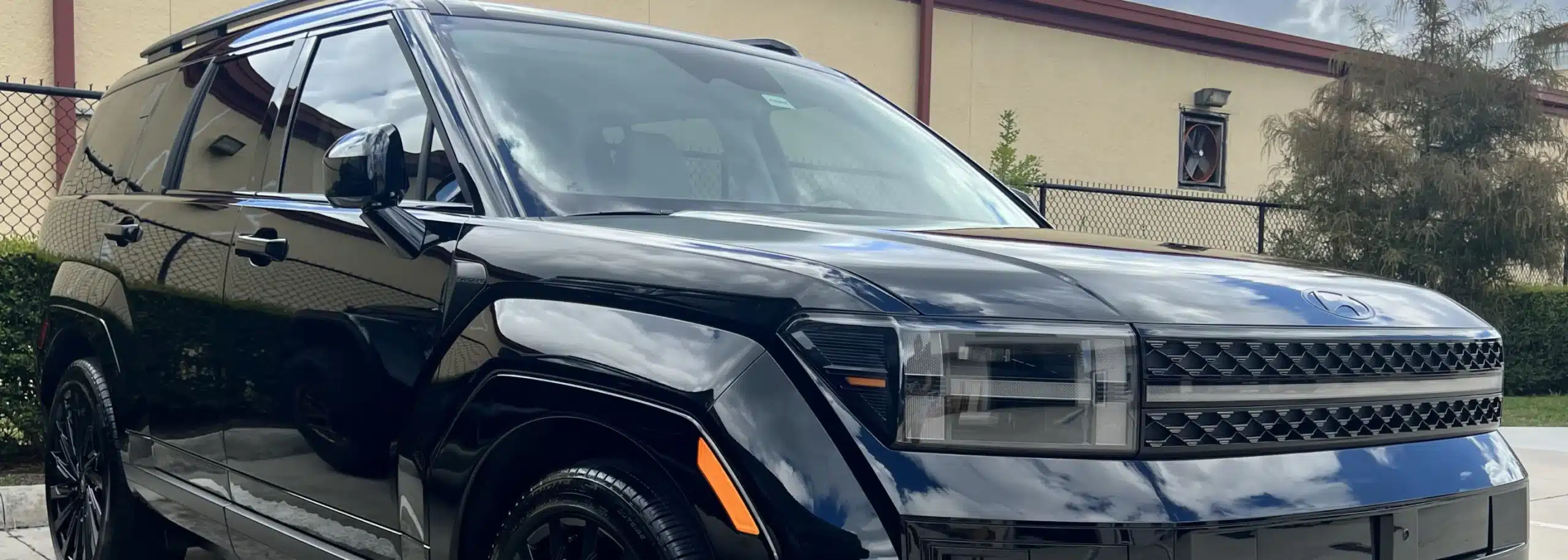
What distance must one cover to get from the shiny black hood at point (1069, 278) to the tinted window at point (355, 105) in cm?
56

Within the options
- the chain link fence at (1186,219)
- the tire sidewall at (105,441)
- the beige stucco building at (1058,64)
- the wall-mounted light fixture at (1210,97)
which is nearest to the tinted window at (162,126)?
the tire sidewall at (105,441)

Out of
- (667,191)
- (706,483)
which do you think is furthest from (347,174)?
(706,483)

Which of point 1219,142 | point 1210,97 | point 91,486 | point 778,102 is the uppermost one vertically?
point 1210,97


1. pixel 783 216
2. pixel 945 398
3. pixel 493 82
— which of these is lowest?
pixel 945 398

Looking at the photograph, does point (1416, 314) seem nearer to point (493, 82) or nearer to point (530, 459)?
point (530, 459)

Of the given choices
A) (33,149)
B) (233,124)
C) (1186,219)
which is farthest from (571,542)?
(1186,219)

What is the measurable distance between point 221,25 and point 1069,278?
3157 millimetres

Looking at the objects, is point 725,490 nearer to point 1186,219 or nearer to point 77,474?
point 77,474

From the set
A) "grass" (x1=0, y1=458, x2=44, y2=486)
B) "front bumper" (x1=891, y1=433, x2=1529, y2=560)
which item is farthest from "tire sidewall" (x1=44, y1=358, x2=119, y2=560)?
"front bumper" (x1=891, y1=433, x2=1529, y2=560)

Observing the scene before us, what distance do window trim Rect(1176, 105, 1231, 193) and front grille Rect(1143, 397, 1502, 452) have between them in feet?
56.2

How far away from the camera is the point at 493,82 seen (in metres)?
3.00

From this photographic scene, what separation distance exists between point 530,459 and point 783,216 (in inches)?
32.4

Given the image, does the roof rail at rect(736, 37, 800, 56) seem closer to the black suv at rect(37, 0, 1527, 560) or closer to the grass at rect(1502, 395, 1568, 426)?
the black suv at rect(37, 0, 1527, 560)

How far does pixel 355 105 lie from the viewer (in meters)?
3.28
